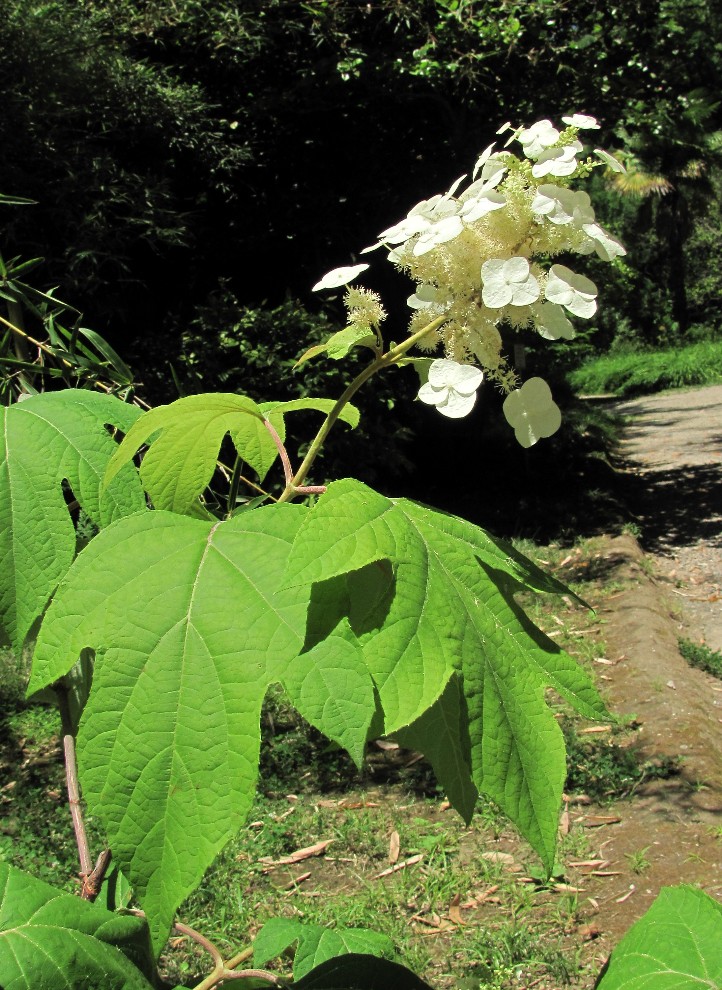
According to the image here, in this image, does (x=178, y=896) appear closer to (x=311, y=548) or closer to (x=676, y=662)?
(x=311, y=548)

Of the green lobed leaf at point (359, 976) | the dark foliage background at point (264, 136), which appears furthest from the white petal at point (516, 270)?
the dark foliage background at point (264, 136)

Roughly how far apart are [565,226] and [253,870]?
10.0 feet

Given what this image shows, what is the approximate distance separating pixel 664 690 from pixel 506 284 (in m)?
4.33

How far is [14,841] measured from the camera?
3178 mm

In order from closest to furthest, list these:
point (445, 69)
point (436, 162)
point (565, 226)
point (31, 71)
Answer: point (565, 226) < point (31, 71) < point (445, 69) < point (436, 162)

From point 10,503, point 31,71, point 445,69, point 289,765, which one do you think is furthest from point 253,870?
point 445,69

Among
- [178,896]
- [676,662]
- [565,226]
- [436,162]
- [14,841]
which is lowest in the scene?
[676,662]

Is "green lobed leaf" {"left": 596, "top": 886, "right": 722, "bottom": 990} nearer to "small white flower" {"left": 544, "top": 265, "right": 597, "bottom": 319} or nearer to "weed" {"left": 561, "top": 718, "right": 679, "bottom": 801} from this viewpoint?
"small white flower" {"left": 544, "top": 265, "right": 597, "bottom": 319}

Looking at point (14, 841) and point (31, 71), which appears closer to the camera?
point (14, 841)

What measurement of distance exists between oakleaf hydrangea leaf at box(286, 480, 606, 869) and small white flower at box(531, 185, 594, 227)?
25 centimetres

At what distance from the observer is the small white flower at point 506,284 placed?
62cm

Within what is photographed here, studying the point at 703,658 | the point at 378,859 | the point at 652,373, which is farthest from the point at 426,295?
the point at 652,373

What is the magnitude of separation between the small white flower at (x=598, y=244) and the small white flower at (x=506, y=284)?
72 millimetres

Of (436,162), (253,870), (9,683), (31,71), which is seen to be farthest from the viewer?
(436,162)
